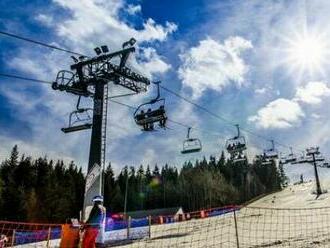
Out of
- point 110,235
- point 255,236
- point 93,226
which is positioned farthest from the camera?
point 110,235

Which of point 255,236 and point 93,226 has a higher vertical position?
point 93,226

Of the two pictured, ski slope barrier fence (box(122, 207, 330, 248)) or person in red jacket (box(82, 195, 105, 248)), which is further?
ski slope barrier fence (box(122, 207, 330, 248))

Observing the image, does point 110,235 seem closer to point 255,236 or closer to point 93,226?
point 255,236

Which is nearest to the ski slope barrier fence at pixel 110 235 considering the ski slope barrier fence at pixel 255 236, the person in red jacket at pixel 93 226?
the ski slope barrier fence at pixel 255 236

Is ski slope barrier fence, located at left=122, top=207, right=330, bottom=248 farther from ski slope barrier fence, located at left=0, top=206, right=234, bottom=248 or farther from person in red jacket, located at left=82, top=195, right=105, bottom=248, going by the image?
person in red jacket, located at left=82, top=195, right=105, bottom=248

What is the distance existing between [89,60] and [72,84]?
5.90 ft

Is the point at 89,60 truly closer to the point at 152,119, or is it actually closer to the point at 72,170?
the point at 152,119

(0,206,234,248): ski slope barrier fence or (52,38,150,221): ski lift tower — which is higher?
(52,38,150,221): ski lift tower

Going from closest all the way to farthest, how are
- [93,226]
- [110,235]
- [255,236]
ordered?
[93,226] → [255,236] → [110,235]

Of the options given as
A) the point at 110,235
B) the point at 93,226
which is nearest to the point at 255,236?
the point at 110,235

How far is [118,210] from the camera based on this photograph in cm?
9006

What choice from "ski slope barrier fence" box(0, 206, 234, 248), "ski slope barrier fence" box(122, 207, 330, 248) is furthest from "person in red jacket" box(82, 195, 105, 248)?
"ski slope barrier fence" box(0, 206, 234, 248)

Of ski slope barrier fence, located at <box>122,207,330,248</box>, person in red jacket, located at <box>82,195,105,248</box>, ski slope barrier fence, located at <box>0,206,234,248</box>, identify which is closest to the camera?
person in red jacket, located at <box>82,195,105,248</box>

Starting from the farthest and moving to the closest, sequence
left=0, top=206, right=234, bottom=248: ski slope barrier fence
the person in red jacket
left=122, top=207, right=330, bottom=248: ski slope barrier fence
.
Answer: left=0, top=206, right=234, bottom=248: ski slope barrier fence
left=122, top=207, right=330, bottom=248: ski slope barrier fence
the person in red jacket
